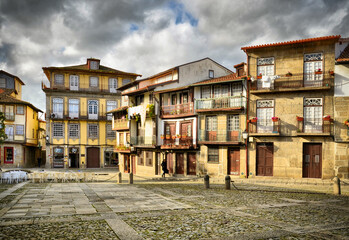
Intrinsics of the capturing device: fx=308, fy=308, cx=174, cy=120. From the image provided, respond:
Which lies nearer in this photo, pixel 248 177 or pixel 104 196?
pixel 104 196

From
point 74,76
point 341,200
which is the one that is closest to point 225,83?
point 341,200

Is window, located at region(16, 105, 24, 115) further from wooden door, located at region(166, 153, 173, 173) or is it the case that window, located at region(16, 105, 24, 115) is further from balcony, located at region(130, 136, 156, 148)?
wooden door, located at region(166, 153, 173, 173)

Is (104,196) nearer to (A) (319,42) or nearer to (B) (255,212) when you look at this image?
(B) (255,212)

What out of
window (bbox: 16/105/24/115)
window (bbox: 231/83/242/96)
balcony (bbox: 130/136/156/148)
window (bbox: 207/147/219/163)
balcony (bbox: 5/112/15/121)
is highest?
window (bbox: 231/83/242/96)

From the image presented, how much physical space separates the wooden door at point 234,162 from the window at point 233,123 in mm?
1666

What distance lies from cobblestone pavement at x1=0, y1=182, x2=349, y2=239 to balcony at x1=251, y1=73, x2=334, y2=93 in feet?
29.2

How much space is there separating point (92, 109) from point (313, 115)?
33.1 meters

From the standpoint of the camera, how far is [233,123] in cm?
2458

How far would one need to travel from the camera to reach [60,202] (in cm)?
1290

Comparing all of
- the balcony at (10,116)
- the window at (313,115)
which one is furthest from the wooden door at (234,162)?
the balcony at (10,116)

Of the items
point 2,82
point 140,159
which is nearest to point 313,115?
point 140,159

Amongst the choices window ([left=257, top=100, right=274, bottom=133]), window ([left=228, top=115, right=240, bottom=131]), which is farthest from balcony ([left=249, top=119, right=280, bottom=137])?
window ([left=228, top=115, right=240, bottom=131])

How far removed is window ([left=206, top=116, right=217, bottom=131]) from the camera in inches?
1007

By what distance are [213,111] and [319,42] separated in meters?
9.15
